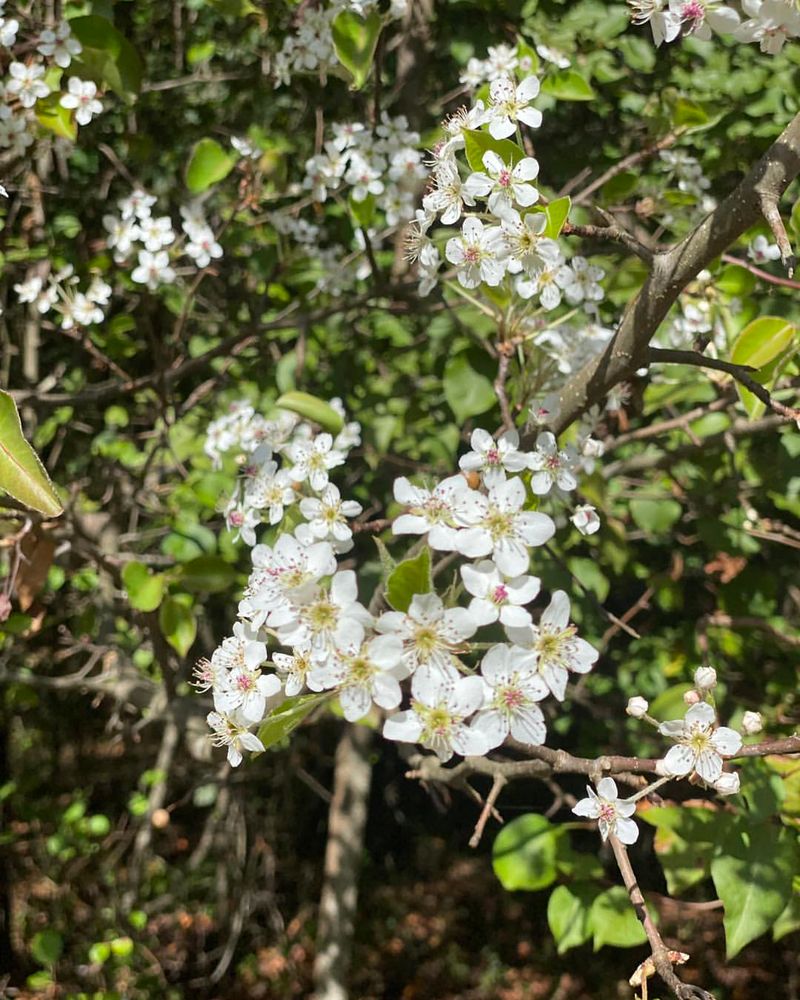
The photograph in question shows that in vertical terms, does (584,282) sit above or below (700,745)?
above

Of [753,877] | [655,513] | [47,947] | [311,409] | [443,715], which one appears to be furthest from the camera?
[47,947]

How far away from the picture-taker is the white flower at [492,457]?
812mm

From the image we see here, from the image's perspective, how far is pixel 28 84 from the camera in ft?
4.05

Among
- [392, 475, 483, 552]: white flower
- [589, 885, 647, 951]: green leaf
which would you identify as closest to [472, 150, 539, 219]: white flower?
[392, 475, 483, 552]: white flower

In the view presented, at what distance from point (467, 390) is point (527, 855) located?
691 mm

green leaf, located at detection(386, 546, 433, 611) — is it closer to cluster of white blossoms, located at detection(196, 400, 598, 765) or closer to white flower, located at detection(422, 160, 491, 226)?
cluster of white blossoms, located at detection(196, 400, 598, 765)

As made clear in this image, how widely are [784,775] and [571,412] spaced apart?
638 millimetres

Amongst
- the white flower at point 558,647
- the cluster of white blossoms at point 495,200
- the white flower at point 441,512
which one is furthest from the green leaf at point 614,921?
the cluster of white blossoms at point 495,200

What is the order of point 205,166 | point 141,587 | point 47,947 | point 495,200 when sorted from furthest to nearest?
1. point 47,947
2. point 205,166
3. point 141,587
4. point 495,200

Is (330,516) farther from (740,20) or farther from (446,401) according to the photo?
(446,401)

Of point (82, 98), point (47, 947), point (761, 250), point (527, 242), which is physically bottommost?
point (47, 947)

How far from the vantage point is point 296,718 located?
688 millimetres

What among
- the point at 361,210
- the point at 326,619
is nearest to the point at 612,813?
the point at 326,619

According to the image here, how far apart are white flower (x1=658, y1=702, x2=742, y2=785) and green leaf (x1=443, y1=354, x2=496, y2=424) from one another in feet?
2.18
